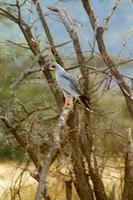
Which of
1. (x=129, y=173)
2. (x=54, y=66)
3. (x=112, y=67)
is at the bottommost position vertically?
(x=129, y=173)

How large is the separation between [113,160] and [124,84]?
53cm

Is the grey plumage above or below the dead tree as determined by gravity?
above

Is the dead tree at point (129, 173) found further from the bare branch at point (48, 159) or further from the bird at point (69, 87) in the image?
the bare branch at point (48, 159)

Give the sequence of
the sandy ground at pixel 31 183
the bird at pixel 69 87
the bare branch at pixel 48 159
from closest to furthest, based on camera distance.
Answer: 1. the bare branch at pixel 48 159
2. the bird at pixel 69 87
3. the sandy ground at pixel 31 183

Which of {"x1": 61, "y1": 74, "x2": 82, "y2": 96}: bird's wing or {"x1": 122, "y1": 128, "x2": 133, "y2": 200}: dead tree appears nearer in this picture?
{"x1": 61, "y1": 74, "x2": 82, "y2": 96}: bird's wing

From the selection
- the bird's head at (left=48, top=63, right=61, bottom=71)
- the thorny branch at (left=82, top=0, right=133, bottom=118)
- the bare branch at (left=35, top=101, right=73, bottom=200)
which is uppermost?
the thorny branch at (left=82, top=0, right=133, bottom=118)

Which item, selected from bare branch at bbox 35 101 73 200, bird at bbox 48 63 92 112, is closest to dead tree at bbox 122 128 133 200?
bird at bbox 48 63 92 112

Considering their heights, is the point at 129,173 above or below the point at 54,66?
below

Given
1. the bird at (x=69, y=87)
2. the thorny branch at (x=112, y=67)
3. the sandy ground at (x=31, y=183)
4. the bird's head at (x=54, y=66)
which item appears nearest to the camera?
the bird at (x=69, y=87)

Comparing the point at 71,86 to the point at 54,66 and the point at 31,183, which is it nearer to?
the point at 54,66

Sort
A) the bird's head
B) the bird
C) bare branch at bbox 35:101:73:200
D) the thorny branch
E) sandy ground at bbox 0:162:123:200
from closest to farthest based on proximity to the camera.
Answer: bare branch at bbox 35:101:73:200 < the bird < the bird's head < the thorny branch < sandy ground at bbox 0:162:123:200

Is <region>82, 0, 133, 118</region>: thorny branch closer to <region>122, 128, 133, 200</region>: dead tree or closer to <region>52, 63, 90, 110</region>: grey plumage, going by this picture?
<region>122, 128, 133, 200</region>: dead tree

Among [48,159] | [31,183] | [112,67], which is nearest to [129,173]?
[112,67]

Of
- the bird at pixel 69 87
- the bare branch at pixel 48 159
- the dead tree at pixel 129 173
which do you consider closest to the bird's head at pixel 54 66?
the bird at pixel 69 87
